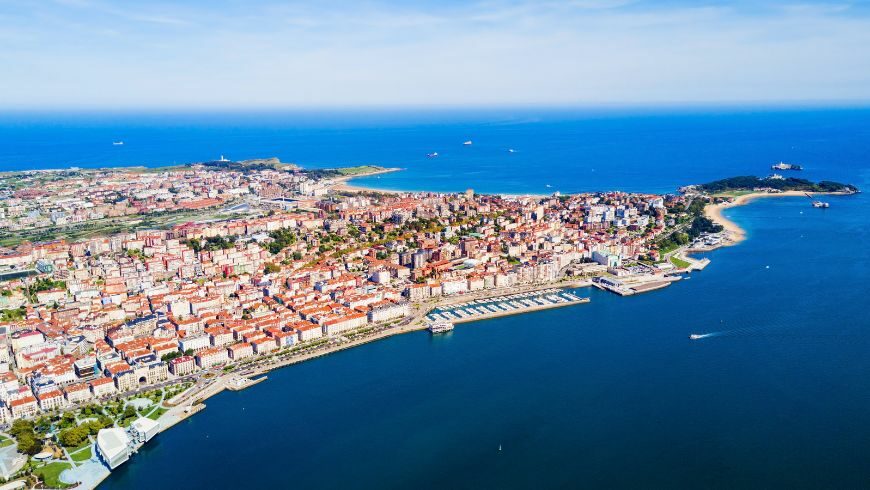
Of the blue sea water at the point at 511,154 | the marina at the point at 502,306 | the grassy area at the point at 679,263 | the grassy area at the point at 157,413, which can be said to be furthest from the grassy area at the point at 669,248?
the grassy area at the point at 157,413

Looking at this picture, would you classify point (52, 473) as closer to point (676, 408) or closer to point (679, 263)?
point (676, 408)

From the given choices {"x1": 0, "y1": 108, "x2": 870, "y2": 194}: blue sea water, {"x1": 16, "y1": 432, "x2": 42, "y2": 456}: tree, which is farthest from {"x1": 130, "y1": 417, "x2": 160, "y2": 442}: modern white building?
{"x1": 0, "y1": 108, "x2": 870, "y2": 194}: blue sea water

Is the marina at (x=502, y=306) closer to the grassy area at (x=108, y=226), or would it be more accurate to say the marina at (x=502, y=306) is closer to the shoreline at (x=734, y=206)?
the shoreline at (x=734, y=206)

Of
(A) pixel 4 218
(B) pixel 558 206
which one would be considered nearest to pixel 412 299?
(B) pixel 558 206

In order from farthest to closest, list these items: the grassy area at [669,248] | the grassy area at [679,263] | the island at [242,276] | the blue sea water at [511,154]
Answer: the blue sea water at [511,154], the grassy area at [669,248], the grassy area at [679,263], the island at [242,276]

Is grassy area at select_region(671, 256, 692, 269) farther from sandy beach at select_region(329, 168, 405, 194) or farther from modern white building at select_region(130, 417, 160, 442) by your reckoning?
sandy beach at select_region(329, 168, 405, 194)

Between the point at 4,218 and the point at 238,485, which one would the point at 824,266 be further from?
the point at 4,218

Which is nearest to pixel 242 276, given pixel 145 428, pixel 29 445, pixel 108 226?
pixel 145 428
